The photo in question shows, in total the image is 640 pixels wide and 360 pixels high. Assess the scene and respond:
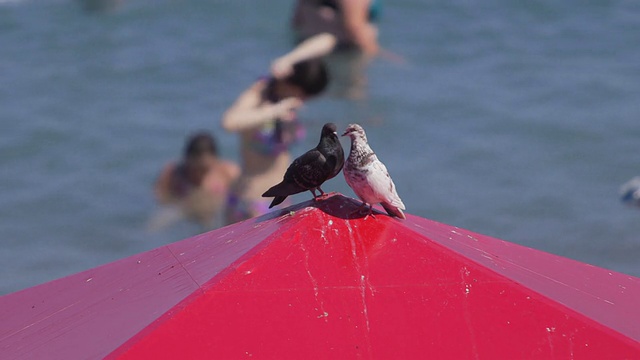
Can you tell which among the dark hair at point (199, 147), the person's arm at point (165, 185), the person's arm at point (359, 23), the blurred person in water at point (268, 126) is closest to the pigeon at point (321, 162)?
the blurred person in water at point (268, 126)

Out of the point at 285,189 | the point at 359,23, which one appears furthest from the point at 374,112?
the point at 285,189

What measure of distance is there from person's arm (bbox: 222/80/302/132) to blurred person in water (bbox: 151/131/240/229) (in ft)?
1.74

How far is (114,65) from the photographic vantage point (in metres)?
9.90

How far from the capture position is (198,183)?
6.55 meters

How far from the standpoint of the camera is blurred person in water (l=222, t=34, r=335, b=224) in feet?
18.7

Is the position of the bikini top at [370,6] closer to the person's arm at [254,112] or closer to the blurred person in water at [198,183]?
the blurred person in water at [198,183]

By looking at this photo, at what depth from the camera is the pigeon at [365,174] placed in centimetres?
235

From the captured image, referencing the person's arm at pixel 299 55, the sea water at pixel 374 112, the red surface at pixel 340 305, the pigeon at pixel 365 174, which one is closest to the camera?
the red surface at pixel 340 305

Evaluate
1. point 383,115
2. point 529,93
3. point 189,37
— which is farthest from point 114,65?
point 529,93

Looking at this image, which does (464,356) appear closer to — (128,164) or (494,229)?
(494,229)

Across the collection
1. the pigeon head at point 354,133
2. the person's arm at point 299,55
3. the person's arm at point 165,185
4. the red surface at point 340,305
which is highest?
the person's arm at point 299,55

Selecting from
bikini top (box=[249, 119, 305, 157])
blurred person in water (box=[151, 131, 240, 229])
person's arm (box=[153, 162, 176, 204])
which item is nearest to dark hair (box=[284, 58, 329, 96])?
bikini top (box=[249, 119, 305, 157])

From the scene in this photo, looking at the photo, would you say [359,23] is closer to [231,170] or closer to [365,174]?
[231,170]

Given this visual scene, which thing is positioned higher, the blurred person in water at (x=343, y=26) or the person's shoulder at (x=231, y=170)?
the blurred person in water at (x=343, y=26)
